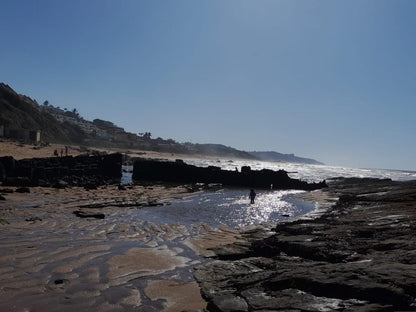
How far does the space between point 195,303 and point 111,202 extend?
573 inches

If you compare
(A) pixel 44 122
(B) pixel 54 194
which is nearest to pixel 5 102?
(A) pixel 44 122

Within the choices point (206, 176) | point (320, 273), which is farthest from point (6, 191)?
point (206, 176)

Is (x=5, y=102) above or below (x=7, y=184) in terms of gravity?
above

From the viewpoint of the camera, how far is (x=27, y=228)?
11898 mm

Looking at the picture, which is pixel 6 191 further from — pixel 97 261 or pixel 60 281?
pixel 60 281

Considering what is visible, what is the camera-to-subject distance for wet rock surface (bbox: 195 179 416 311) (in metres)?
5.30

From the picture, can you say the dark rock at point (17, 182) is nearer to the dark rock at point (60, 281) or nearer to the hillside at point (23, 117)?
the dark rock at point (60, 281)

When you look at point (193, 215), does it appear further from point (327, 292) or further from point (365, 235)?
point (327, 292)

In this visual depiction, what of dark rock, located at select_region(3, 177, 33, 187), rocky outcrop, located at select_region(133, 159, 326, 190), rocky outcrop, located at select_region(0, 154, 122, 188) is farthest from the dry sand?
rocky outcrop, located at select_region(133, 159, 326, 190)

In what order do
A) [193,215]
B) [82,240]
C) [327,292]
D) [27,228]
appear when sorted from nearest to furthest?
1. [327,292]
2. [82,240]
3. [27,228]
4. [193,215]

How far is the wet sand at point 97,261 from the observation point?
645cm

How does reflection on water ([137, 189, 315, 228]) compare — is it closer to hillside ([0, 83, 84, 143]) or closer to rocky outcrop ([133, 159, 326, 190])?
rocky outcrop ([133, 159, 326, 190])

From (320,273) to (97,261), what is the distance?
5.29m

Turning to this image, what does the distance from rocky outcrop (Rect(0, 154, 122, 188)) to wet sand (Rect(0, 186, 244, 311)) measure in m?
10.4
